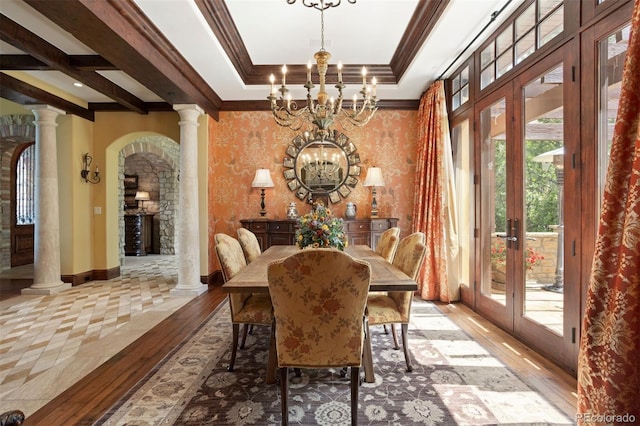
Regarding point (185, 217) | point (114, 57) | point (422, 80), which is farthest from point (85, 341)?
point (422, 80)

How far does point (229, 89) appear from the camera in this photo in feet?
15.4

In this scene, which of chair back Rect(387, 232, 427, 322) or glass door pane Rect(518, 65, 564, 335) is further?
glass door pane Rect(518, 65, 564, 335)

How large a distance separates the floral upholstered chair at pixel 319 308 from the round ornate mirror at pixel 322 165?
11.8ft

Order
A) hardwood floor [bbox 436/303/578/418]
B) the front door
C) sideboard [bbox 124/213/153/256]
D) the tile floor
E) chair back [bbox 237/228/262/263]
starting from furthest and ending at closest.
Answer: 1. sideboard [bbox 124/213/153/256]
2. the front door
3. chair back [bbox 237/228/262/263]
4. the tile floor
5. hardwood floor [bbox 436/303/578/418]

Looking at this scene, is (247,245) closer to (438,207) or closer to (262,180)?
(262,180)

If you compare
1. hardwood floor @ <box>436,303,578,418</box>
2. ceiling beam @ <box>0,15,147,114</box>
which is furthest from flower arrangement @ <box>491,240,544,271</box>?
ceiling beam @ <box>0,15,147,114</box>

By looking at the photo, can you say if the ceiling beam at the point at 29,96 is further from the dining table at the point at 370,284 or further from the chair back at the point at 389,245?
the chair back at the point at 389,245

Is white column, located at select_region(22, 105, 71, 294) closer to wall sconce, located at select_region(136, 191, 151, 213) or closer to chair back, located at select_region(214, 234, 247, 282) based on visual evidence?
chair back, located at select_region(214, 234, 247, 282)

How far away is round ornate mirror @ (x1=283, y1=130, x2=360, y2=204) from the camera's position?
204 inches

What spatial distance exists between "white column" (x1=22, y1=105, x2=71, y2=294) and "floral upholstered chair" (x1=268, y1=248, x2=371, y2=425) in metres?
4.69

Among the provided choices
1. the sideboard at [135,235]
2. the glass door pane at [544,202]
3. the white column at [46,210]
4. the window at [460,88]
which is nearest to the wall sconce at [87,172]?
the white column at [46,210]

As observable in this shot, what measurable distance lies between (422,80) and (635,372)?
4.04 meters

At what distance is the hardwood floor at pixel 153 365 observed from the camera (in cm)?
193

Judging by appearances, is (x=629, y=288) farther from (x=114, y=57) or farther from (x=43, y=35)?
(x=43, y=35)
